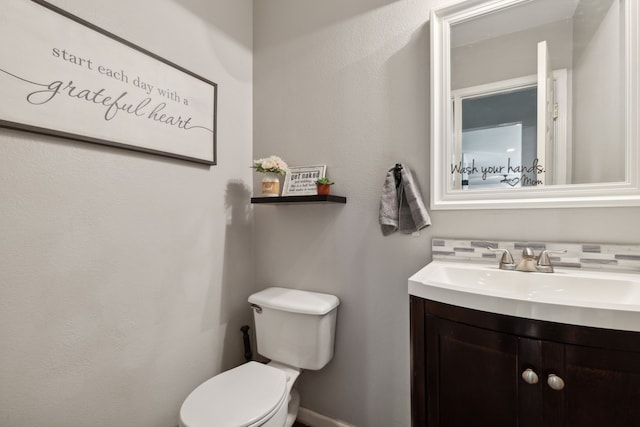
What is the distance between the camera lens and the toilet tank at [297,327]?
1.33 metres

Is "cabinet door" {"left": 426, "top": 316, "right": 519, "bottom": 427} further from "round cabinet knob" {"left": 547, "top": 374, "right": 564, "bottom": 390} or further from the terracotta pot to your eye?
the terracotta pot

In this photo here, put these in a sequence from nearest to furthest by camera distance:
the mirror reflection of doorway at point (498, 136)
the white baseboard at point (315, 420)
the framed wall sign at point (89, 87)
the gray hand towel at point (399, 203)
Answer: the framed wall sign at point (89, 87) < the mirror reflection of doorway at point (498, 136) < the gray hand towel at point (399, 203) < the white baseboard at point (315, 420)

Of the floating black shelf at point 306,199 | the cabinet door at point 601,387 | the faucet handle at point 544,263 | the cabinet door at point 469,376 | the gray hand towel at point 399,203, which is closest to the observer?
the cabinet door at point 601,387

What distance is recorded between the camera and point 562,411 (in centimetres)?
66

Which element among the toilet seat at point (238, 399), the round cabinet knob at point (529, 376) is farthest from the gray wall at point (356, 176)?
the round cabinet knob at point (529, 376)

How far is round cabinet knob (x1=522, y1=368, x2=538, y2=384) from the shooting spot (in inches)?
26.5

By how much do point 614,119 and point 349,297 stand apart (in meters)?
1.24

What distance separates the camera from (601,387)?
632 mm

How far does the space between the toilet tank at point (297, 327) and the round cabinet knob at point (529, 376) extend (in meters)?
0.79

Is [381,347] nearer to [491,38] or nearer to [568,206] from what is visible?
[568,206]

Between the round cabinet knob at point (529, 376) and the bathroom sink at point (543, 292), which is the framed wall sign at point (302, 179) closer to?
the bathroom sink at point (543, 292)

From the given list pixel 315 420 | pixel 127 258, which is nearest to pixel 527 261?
pixel 315 420

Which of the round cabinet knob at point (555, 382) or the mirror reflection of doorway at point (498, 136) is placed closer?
the round cabinet knob at point (555, 382)

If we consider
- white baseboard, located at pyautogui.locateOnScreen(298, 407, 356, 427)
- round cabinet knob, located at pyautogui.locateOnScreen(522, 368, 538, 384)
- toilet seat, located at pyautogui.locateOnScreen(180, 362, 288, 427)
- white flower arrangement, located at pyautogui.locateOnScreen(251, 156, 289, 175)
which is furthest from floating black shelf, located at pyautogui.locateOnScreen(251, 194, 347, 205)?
white baseboard, located at pyautogui.locateOnScreen(298, 407, 356, 427)
